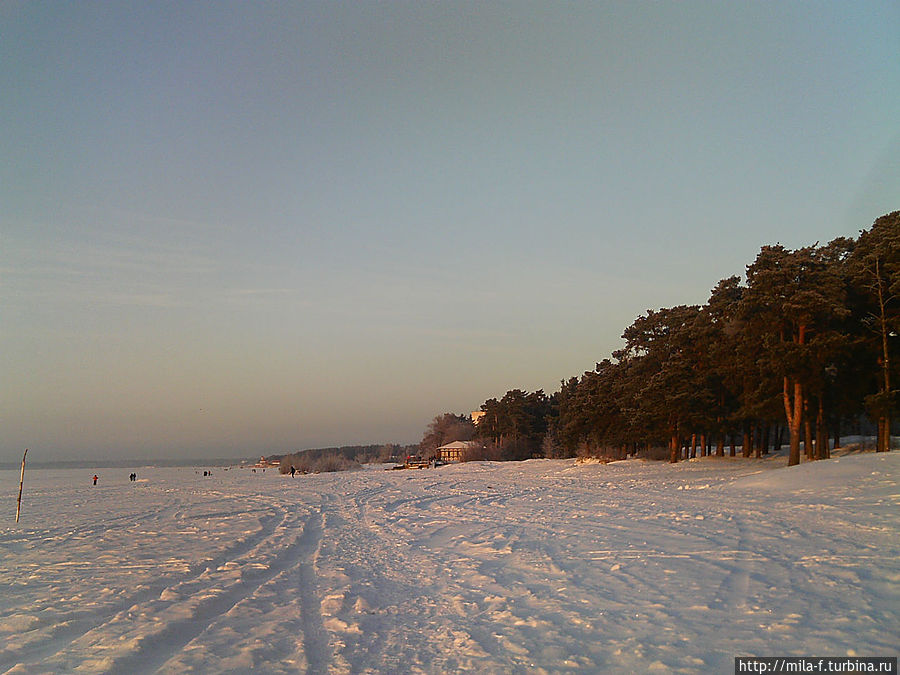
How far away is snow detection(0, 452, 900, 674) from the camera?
5.86 m

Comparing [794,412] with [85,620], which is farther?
[794,412]

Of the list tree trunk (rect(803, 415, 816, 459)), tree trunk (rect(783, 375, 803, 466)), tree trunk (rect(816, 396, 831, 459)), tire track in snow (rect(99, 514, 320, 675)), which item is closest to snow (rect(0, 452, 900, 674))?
tire track in snow (rect(99, 514, 320, 675))

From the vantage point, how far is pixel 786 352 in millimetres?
25031

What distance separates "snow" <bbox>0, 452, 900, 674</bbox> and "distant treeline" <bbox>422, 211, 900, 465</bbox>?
29.4 feet

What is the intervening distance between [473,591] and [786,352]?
2178 cm

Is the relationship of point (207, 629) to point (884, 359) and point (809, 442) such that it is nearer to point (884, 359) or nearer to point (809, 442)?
point (884, 359)

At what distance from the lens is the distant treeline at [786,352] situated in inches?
954

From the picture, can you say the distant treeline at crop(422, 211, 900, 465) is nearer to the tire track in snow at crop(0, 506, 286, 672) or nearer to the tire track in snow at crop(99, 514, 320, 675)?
the tire track in snow at crop(99, 514, 320, 675)

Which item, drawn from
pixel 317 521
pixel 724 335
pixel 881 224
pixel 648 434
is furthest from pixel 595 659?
pixel 648 434

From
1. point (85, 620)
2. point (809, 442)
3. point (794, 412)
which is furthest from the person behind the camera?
point (809, 442)

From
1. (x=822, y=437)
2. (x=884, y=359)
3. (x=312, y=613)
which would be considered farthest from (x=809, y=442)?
(x=312, y=613)

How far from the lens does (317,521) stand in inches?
741

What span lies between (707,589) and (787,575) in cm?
135

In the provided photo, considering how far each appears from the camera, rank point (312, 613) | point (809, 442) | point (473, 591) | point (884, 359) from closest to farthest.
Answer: point (312, 613) < point (473, 591) < point (884, 359) < point (809, 442)
